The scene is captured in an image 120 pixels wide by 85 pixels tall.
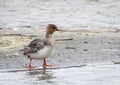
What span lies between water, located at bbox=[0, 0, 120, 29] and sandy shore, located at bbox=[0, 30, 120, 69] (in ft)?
5.18

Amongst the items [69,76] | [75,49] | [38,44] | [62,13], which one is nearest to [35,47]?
[38,44]

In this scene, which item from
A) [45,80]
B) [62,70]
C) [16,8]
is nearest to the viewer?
[45,80]

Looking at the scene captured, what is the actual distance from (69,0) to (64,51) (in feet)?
35.4

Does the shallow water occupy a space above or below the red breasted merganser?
below

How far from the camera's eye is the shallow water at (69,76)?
10555 millimetres

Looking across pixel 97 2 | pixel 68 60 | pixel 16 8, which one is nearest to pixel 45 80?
pixel 68 60

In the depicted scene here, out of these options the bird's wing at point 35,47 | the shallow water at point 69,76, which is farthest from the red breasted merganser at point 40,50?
the shallow water at point 69,76

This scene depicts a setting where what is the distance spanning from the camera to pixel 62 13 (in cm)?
2058

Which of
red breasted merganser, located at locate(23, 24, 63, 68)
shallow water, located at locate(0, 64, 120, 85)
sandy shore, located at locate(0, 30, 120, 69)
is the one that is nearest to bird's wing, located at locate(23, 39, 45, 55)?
red breasted merganser, located at locate(23, 24, 63, 68)

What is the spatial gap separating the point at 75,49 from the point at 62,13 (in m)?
6.62

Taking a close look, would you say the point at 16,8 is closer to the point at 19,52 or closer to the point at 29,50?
the point at 19,52

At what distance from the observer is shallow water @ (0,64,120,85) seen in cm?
1055

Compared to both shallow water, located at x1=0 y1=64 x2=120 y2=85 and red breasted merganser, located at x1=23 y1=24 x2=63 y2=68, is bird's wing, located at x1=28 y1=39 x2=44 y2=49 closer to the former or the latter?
red breasted merganser, located at x1=23 y1=24 x2=63 y2=68

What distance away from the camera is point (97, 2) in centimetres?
2347
